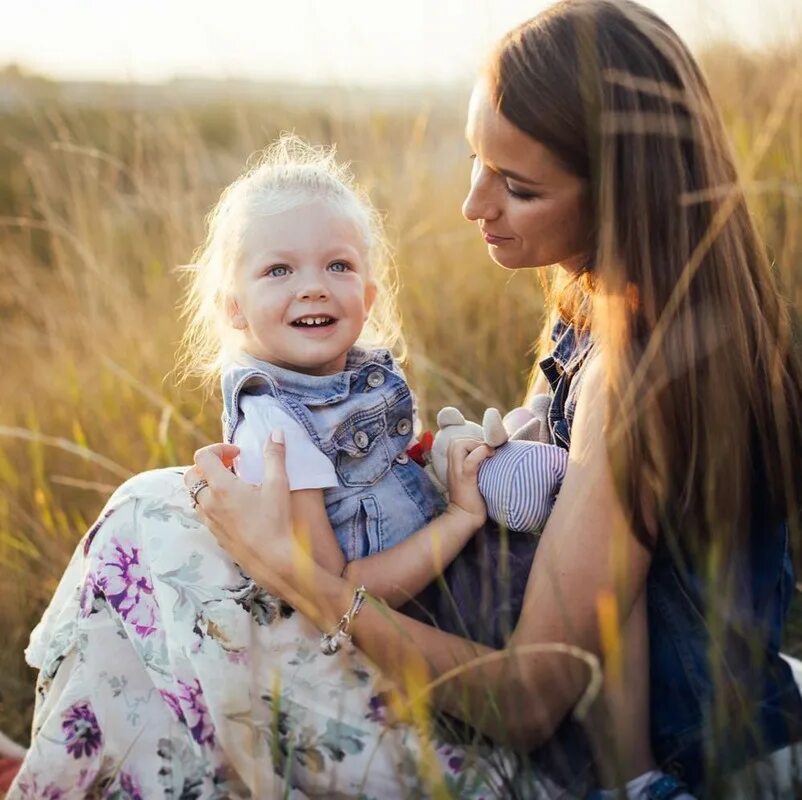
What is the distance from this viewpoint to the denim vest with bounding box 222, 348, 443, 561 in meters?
1.82

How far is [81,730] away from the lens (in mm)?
1784

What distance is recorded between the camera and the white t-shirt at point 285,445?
1.74 meters

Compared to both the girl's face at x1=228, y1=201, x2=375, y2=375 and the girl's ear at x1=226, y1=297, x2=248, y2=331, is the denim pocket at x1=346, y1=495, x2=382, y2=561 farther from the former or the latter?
the girl's ear at x1=226, y1=297, x2=248, y2=331

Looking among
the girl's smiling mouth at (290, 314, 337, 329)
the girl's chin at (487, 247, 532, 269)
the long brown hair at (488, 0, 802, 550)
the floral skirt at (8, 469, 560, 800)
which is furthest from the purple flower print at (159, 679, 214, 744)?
the girl's chin at (487, 247, 532, 269)

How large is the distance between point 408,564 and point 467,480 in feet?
0.63

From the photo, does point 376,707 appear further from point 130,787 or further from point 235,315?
point 235,315

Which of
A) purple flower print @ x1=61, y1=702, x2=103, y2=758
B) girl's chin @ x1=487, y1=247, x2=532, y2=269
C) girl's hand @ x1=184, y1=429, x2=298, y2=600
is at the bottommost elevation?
purple flower print @ x1=61, y1=702, x2=103, y2=758

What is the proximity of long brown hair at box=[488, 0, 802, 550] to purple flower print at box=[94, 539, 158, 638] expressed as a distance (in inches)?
31.8

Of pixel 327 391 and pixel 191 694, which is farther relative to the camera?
pixel 327 391

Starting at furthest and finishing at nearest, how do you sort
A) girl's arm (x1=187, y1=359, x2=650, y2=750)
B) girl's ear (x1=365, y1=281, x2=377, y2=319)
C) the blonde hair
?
girl's ear (x1=365, y1=281, x2=377, y2=319), the blonde hair, girl's arm (x1=187, y1=359, x2=650, y2=750)

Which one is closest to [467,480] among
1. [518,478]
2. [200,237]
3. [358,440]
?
[518,478]

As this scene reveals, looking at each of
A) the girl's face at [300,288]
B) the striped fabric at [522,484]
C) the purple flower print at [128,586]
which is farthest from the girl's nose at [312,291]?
the purple flower print at [128,586]

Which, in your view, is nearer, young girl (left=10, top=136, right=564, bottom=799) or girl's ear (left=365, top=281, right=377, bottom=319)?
young girl (left=10, top=136, right=564, bottom=799)

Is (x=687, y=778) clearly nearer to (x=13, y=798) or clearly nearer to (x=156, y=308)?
(x=13, y=798)
